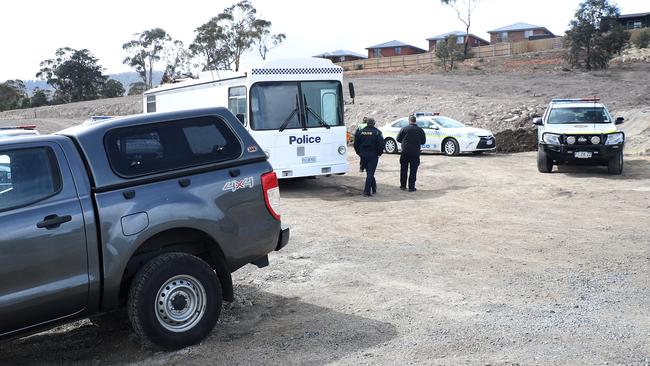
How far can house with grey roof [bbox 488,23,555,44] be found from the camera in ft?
267

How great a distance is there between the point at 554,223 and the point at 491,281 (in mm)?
3881

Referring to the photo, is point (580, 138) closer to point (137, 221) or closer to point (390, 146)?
point (390, 146)

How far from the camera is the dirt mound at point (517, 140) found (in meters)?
24.9

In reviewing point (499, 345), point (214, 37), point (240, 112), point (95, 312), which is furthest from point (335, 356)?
point (214, 37)

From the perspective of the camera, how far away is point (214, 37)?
64.2m

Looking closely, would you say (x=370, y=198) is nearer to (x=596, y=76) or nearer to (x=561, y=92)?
(x=561, y=92)

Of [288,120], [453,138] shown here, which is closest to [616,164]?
[453,138]

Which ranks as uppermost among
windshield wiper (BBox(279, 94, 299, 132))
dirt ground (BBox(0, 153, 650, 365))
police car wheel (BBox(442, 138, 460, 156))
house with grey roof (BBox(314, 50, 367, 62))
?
house with grey roof (BBox(314, 50, 367, 62))

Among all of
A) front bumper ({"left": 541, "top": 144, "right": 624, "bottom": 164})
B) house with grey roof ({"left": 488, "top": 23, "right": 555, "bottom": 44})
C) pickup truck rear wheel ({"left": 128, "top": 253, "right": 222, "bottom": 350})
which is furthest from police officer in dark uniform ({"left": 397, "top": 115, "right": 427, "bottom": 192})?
house with grey roof ({"left": 488, "top": 23, "right": 555, "bottom": 44})

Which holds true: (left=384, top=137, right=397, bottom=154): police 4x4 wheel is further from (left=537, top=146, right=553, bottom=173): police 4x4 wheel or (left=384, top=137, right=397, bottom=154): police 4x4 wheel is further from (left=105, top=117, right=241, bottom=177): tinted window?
(left=105, top=117, right=241, bottom=177): tinted window

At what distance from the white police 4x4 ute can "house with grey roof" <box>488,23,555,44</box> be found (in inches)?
2641

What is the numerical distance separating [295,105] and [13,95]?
225 feet

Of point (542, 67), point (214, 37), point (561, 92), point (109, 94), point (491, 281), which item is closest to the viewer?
point (491, 281)

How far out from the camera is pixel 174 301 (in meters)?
5.33
